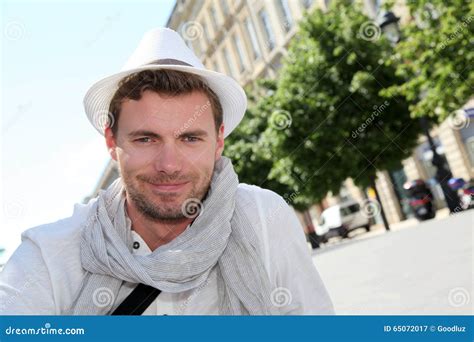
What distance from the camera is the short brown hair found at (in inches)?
83.4

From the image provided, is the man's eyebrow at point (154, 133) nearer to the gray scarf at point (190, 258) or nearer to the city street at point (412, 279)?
the gray scarf at point (190, 258)

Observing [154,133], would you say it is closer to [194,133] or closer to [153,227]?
[194,133]

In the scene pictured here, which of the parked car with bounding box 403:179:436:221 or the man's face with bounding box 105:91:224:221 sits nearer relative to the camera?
the man's face with bounding box 105:91:224:221

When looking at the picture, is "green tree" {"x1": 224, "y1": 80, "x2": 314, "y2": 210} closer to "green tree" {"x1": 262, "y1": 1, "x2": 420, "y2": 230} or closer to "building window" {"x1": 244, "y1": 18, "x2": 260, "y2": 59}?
"green tree" {"x1": 262, "y1": 1, "x2": 420, "y2": 230}

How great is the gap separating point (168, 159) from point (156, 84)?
27cm

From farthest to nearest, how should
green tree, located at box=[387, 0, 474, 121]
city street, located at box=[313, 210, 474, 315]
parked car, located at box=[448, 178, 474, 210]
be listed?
parked car, located at box=[448, 178, 474, 210], green tree, located at box=[387, 0, 474, 121], city street, located at box=[313, 210, 474, 315]

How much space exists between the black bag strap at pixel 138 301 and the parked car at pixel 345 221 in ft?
77.9

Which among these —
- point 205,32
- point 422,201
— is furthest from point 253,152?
point 205,32

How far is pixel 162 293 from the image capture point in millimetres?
2047

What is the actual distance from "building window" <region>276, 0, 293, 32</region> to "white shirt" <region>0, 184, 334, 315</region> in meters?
27.9

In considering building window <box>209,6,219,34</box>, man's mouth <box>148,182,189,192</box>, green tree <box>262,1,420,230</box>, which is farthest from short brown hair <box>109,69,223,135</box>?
building window <box>209,6,219,34</box>

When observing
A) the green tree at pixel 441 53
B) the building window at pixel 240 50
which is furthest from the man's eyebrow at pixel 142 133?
the building window at pixel 240 50
